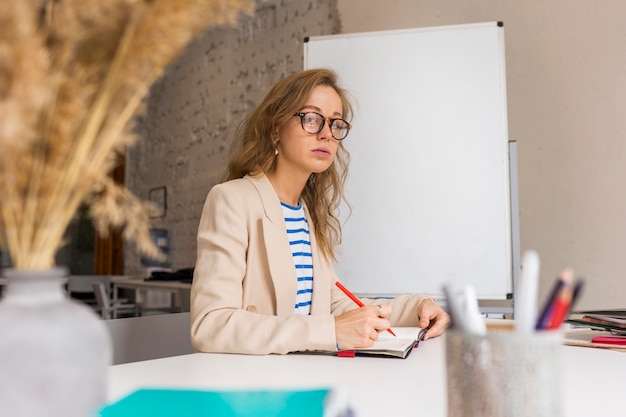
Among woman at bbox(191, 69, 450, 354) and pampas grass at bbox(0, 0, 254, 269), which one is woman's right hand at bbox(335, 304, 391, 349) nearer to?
woman at bbox(191, 69, 450, 354)

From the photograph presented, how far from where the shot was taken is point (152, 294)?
474cm

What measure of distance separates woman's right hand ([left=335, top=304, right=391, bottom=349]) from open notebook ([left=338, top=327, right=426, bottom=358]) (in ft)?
0.05

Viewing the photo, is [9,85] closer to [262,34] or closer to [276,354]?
[276,354]

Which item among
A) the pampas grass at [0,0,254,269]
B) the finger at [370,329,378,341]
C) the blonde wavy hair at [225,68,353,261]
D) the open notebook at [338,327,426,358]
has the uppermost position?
the blonde wavy hair at [225,68,353,261]

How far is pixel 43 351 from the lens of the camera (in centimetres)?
35

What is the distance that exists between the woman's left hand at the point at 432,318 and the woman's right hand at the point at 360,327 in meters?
0.23

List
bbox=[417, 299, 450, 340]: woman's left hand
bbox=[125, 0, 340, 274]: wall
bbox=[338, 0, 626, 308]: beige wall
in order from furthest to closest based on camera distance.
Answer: bbox=[125, 0, 340, 274]: wall, bbox=[338, 0, 626, 308]: beige wall, bbox=[417, 299, 450, 340]: woman's left hand

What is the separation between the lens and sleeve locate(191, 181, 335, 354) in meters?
1.08

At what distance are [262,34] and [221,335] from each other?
3.52 meters

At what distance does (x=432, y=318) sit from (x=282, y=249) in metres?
0.41

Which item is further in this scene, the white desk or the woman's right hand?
the woman's right hand

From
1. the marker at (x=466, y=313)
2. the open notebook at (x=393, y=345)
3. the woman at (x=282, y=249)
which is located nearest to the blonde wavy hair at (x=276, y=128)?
the woman at (x=282, y=249)

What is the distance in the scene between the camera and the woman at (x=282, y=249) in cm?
110

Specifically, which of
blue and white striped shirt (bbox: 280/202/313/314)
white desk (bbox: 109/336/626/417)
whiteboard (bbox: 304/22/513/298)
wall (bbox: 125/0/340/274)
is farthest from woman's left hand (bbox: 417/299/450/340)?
wall (bbox: 125/0/340/274)
